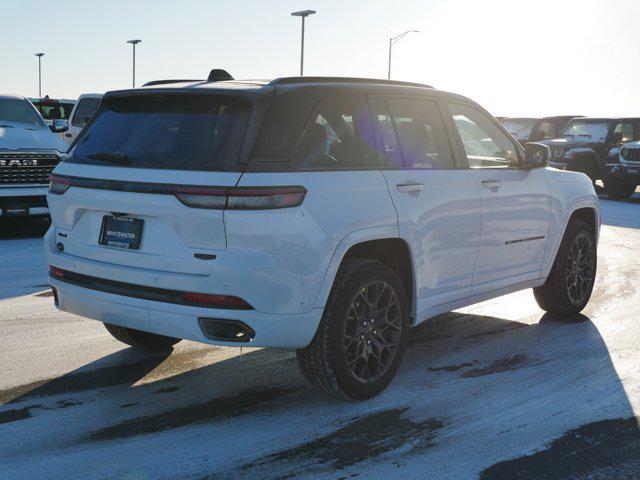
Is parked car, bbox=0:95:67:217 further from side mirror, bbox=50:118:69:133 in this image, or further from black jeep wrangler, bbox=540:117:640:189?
black jeep wrangler, bbox=540:117:640:189

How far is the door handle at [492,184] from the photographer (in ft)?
19.1

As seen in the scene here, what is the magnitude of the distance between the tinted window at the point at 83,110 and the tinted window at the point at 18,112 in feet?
26.8

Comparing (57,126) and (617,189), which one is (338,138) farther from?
(617,189)

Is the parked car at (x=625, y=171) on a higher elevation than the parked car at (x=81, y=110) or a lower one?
lower

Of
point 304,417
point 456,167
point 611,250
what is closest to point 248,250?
point 304,417

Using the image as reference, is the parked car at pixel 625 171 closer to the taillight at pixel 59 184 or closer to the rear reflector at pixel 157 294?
the taillight at pixel 59 184

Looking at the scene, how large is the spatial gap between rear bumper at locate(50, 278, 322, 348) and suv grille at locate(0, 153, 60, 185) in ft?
25.8

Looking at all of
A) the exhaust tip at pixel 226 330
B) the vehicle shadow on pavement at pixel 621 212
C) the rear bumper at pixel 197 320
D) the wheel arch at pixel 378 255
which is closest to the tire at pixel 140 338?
the rear bumper at pixel 197 320

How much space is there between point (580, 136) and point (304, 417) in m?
19.2

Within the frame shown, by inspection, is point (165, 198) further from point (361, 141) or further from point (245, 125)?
point (361, 141)

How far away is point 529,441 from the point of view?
14.3 feet

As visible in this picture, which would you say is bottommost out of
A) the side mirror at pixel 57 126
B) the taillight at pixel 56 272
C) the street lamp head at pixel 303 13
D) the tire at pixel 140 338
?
the tire at pixel 140 338

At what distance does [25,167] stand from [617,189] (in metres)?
14.4

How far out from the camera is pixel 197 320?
14.4 feet
